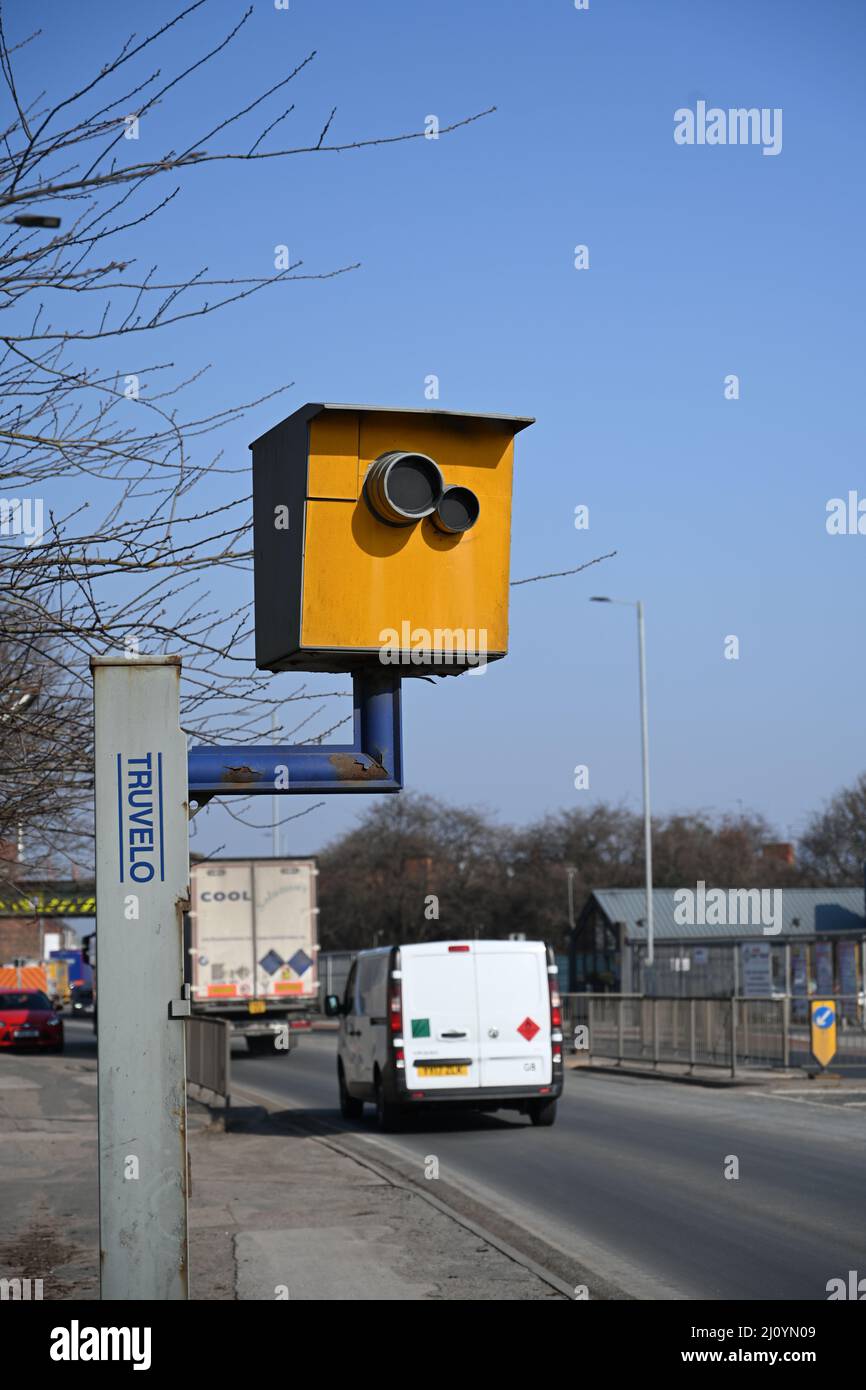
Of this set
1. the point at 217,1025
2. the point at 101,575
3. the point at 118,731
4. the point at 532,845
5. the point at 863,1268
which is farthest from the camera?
the point at 532,845

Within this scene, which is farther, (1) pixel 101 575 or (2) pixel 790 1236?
(2) pixel 790 1236

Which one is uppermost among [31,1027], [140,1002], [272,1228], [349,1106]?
[140,1002]

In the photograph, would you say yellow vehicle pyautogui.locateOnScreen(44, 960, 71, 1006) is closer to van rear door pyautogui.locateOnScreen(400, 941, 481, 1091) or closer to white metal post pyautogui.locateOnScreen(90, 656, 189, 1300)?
van rear door pyautogui.locateOnScreen(400, 941, 481, 1091)

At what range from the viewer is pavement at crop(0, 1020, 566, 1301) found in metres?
→ 9.09

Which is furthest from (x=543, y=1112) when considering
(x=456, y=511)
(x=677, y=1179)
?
(x=456, y=511)

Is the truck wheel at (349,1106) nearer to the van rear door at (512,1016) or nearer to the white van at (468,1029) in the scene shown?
the white van at (468,1029)

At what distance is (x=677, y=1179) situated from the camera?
14430mm

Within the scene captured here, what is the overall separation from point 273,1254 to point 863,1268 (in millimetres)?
3491

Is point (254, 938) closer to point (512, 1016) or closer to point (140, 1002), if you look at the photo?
point (512, 1016)

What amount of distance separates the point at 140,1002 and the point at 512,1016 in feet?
50.4

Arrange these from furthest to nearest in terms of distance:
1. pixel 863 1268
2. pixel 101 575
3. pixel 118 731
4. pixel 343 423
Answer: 1. pixel 863 1268
2. pixel 101 575
3. pixel 343 423
4. pixel 118 731

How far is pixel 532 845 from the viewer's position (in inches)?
3526
